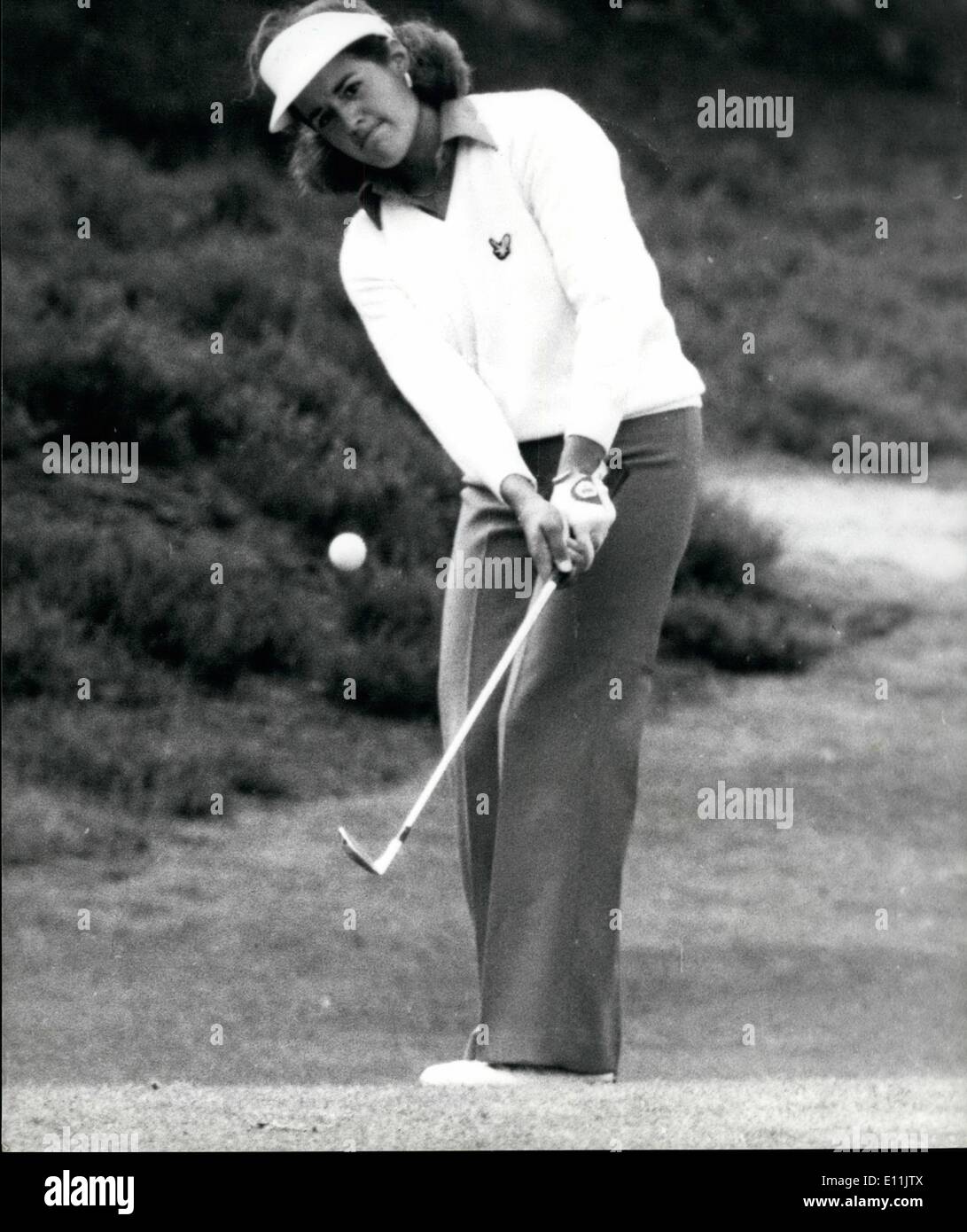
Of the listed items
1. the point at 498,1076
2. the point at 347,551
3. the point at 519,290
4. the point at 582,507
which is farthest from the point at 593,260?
the point at 347,551

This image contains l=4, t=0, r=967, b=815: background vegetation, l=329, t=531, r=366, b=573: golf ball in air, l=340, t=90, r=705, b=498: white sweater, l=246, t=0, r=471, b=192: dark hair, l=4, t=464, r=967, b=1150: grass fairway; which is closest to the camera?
l=340, t=90, r=705, b=498: white sweater

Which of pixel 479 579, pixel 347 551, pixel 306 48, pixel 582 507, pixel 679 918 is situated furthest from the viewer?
pixel 679 918

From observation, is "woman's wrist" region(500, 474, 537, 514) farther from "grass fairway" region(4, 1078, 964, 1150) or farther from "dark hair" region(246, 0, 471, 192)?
"grass fairway" region(4, 1078, 964, 1150)

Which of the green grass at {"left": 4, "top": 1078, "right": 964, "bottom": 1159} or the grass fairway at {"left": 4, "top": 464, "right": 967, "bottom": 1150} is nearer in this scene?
the green grass at {"left": 4, "top": 1078, "right": 964, "bottom": 1159}

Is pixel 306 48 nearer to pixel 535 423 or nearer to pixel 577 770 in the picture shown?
pixel 535 423

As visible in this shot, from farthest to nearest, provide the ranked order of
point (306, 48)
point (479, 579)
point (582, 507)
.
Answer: point (479, 579)
point (306, 48)
point (582, 507)

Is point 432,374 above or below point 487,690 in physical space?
above

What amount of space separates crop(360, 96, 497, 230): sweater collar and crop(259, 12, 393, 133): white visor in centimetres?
14

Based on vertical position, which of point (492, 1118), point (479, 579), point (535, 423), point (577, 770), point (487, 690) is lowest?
point (492, 1118)

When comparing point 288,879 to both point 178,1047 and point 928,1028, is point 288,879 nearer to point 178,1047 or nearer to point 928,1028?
point 178,1047

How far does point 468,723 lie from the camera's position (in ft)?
12.0

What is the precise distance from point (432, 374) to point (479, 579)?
0.31 metres

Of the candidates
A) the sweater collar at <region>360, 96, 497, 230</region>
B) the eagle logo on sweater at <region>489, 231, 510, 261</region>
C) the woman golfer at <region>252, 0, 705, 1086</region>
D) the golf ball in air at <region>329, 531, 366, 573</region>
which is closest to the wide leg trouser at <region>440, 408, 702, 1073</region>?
the woman golfer at <region>252, 0, 705, 1086</region>

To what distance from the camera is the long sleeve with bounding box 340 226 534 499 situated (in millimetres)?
3611
